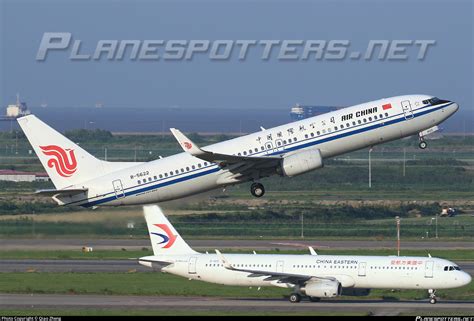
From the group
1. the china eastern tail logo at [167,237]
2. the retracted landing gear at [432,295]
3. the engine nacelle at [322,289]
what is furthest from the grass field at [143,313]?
the china eastern tail logo at [167,237]

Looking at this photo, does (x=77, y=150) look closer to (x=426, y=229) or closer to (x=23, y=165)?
(x=426, y=229)

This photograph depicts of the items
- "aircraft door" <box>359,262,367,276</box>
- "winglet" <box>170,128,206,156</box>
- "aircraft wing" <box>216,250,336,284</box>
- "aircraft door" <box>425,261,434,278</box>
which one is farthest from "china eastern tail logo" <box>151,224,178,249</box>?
"aircraft door" <box>425,261,434,278</box>

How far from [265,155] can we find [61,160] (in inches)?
570

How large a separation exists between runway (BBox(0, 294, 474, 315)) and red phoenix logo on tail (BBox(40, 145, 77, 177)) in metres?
8.41

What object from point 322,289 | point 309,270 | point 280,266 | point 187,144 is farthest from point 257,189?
point 322,289

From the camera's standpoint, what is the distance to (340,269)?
73875mm

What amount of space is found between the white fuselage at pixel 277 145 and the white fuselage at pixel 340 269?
19.5 feet

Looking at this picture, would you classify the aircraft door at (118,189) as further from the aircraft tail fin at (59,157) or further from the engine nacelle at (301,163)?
the engine nacelle at (301,163)

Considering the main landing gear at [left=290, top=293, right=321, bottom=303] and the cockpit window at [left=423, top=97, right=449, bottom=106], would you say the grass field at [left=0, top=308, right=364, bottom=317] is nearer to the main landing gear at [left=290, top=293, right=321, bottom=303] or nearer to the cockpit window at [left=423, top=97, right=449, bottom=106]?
the main landing gear at [left=290, top=293, right=321, bottom=303]

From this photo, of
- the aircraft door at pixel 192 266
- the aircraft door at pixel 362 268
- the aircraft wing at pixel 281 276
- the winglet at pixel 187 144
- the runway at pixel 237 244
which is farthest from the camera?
the runway at pixel 237 244

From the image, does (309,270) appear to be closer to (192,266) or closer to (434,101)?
(192,266)

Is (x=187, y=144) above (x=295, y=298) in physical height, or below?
above

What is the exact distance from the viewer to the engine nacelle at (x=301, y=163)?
227ft

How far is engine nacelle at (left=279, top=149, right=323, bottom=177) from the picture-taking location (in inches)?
2724
